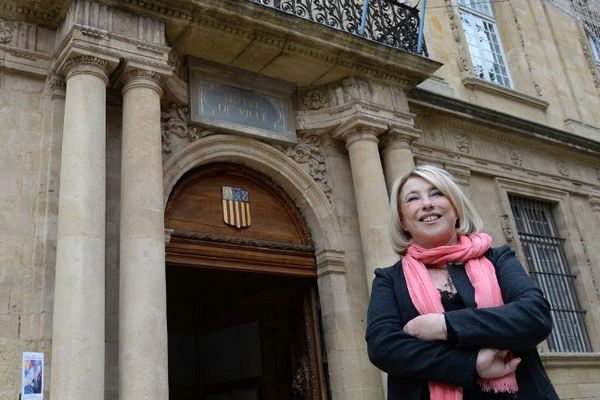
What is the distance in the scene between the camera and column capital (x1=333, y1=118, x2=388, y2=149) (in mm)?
7746

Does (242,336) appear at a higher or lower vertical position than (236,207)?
lower

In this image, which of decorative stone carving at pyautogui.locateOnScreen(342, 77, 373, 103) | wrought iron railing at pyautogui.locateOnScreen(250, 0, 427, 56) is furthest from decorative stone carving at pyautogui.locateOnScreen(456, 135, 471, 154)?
decorative stone carving at pyautogui.locateOnScreen(342, 77, 373, 103)

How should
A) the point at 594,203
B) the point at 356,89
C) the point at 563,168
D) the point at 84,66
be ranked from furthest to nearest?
the point at 594,203, the point at 563,168, the point at 356,89, the point at 84,66

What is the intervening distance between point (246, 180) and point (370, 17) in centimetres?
294

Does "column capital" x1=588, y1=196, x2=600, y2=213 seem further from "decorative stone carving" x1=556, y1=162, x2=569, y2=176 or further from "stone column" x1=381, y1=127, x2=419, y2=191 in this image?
"stone column" x1=381, y1=127, x2=419, y2=191

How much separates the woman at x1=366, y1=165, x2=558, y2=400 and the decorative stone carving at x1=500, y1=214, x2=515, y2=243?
7942mm

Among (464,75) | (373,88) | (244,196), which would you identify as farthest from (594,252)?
(244,196)

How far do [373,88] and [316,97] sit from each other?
0.77 m

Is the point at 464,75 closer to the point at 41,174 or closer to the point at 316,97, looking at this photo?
the point at 316,97

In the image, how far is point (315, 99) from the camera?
813cm

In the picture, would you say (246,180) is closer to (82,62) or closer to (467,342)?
(82,62)

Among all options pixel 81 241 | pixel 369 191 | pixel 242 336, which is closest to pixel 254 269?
pixel 369 191

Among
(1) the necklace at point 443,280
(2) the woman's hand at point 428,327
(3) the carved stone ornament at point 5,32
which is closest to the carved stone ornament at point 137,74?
(3) the carved stone ornament at point 5,32

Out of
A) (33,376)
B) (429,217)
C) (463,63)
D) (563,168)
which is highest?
(463,63)
